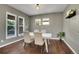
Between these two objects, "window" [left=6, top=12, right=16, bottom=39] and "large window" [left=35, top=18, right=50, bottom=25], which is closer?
"large window" [left=35, top=18, right=50, bottom=25]

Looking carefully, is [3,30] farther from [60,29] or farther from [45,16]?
[60,29]

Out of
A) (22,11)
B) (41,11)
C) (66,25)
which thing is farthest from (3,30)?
(66,25)

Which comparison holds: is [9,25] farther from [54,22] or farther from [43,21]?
[54,22]

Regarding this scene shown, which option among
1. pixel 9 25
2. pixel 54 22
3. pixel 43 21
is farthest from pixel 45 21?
pixel 9 25

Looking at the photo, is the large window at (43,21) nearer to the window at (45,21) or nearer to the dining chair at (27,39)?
the window at (45,21)

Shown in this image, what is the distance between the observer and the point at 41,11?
8.84 ft

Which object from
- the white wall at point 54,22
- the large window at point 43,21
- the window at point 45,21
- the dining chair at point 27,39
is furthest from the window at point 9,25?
the window at point 45,21

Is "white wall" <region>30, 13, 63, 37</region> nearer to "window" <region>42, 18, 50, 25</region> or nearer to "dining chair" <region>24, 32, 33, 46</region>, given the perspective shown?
"window" <region>42, 18, 50, 25</region>

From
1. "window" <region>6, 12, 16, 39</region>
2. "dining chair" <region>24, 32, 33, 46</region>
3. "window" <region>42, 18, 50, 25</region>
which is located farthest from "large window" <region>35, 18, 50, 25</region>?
"window" <region>6, 12, 16, 39</region>

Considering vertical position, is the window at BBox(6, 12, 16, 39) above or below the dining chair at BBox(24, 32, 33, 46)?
above

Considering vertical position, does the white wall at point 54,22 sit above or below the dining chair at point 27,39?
above

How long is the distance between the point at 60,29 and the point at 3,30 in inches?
84.0

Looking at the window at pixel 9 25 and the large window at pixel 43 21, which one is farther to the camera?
the window at pixel 9 25

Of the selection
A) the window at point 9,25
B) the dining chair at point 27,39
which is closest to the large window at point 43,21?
the dining chair at point 27,39
